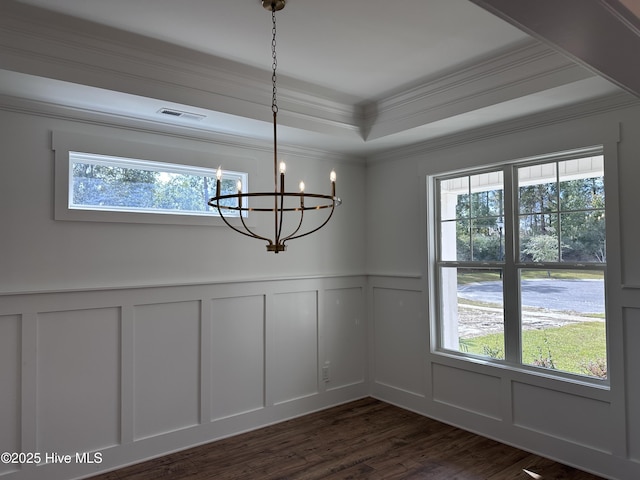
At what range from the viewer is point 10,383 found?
280 centimetres

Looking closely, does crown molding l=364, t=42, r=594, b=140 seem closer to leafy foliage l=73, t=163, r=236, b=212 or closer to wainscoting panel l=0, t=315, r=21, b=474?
leafy foliage l=73, t=163, r=236, b=212

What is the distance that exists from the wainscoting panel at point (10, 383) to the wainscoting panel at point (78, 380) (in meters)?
0.12

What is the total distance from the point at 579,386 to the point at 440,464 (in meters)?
1.11

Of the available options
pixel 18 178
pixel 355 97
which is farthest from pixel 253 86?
pixel 18 178

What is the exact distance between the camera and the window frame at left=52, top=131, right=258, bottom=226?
119 inches

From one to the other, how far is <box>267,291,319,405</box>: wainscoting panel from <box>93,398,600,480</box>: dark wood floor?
329 millimetres

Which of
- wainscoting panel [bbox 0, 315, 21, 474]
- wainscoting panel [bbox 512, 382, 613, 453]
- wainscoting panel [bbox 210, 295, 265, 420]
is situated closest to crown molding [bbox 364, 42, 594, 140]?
wainscoting panel [bbox 210, 295, 265, 420]

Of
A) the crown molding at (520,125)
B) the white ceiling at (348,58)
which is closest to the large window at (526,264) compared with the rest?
the crown molding at (520,125)

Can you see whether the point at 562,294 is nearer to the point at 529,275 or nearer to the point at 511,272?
the point at 529,275

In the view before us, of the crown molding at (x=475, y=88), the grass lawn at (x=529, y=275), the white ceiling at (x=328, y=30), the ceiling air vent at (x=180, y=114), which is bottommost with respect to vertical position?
the grass lawn at (x=529, y=275)

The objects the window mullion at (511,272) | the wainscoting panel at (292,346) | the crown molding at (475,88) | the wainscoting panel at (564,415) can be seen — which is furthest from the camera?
the wainscoting panel at (292,346)

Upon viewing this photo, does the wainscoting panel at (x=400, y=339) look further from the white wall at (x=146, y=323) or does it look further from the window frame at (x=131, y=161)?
the window frame at (x=131, y=161)

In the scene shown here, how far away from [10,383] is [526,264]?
145 inches

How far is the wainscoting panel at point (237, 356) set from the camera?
3639 mm
